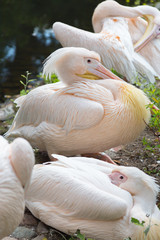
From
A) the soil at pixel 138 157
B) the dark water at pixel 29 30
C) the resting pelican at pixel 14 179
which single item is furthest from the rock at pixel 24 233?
the dark water at pixel 29 30

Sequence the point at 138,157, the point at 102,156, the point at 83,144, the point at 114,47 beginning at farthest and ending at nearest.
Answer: the point at 114,47 < the point at 138,157 < the point at 102,156 < the point at 83,144

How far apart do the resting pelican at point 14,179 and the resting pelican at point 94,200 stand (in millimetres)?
628

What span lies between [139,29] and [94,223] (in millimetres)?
3621

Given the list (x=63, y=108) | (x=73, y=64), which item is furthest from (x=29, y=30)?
(x=63, y=108)

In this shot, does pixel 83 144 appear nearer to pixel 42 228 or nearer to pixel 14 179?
pixel 42 228

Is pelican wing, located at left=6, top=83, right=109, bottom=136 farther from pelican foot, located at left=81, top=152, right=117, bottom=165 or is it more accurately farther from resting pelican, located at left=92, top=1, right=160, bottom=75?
resting pelican, located at left=92, top=1, right=160, bottom=75

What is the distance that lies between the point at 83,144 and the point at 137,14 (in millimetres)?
2710

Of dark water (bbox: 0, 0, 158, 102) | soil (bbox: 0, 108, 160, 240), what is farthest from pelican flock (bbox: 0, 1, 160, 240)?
dark water (bbox: 0, 0, 158, 102)

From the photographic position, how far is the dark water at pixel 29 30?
776cm

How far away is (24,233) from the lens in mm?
3244

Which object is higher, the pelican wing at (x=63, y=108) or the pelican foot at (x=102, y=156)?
the pelican wing at (x=63, y=108)

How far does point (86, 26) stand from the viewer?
10.1 meters

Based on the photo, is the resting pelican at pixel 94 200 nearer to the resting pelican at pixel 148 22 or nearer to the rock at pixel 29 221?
the rock at pixel 29 221

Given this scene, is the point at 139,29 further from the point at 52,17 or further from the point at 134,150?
the point at 52,17
